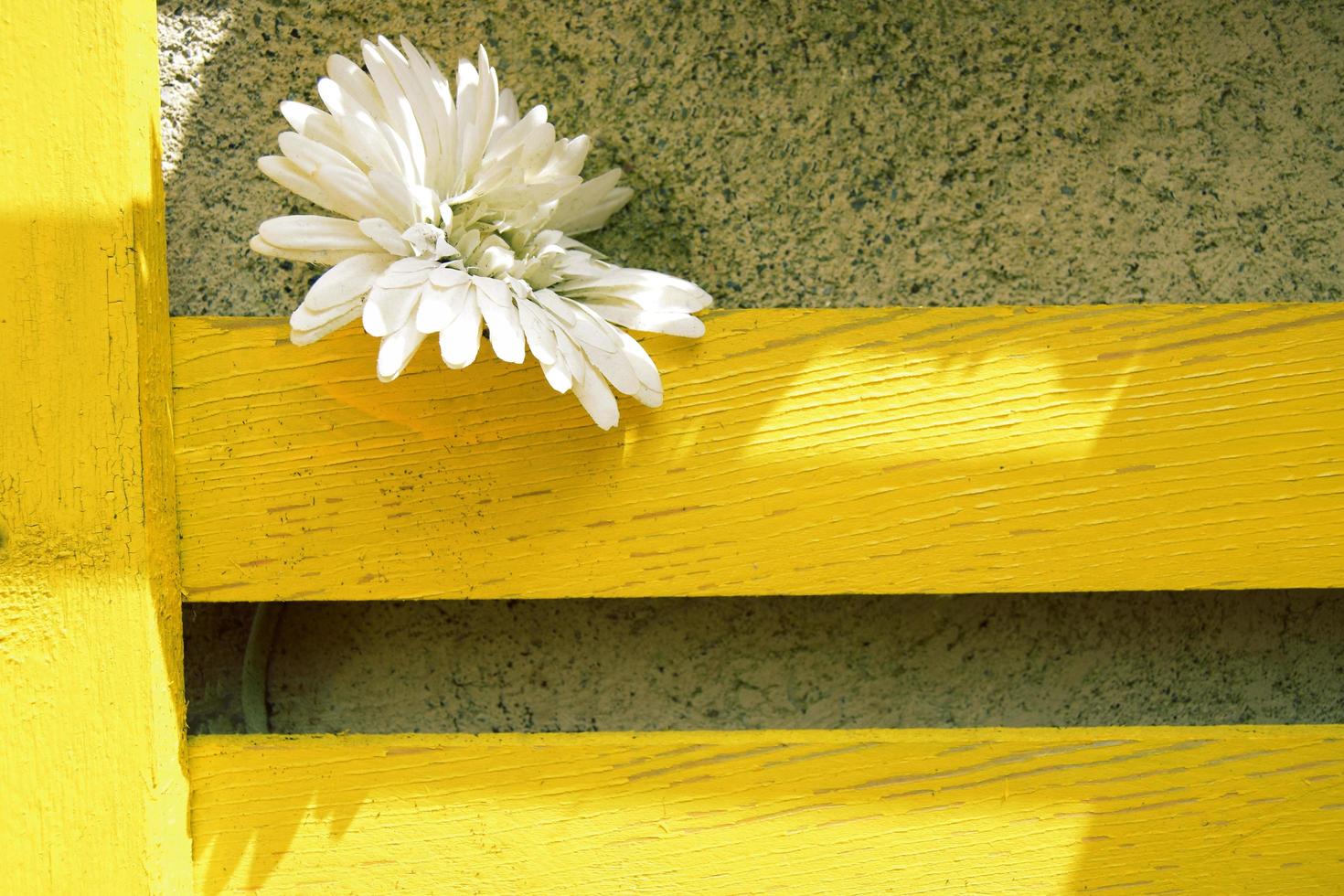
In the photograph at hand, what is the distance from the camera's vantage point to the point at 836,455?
0.71m

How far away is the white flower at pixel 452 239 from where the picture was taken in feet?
1.99

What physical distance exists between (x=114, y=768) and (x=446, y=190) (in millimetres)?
489

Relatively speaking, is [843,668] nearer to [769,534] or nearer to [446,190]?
[769,534]

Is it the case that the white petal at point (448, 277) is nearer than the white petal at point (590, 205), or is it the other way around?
the white petal at point (448, 277)

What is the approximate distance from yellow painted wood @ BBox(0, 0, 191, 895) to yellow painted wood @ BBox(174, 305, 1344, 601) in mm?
50

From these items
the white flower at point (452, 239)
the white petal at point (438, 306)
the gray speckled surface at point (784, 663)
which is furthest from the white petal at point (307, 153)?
the gray speckled surface at point (784, 663)

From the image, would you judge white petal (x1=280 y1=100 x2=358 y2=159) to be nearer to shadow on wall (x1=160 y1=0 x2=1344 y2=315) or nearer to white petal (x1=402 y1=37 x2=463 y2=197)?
white petal (x1=402 y1=37 x2=463 y2=197)

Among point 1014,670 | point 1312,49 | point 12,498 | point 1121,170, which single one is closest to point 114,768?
point 12,498

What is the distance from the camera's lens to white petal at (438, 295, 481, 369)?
0.58m

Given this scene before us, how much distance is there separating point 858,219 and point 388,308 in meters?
0.41

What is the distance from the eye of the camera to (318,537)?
0.71 metres

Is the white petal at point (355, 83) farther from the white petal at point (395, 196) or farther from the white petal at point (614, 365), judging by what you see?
the white petal at point (614, 365)

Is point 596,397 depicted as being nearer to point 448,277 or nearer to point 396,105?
point 448,277

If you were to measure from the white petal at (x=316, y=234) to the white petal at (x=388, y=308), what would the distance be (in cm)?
5
